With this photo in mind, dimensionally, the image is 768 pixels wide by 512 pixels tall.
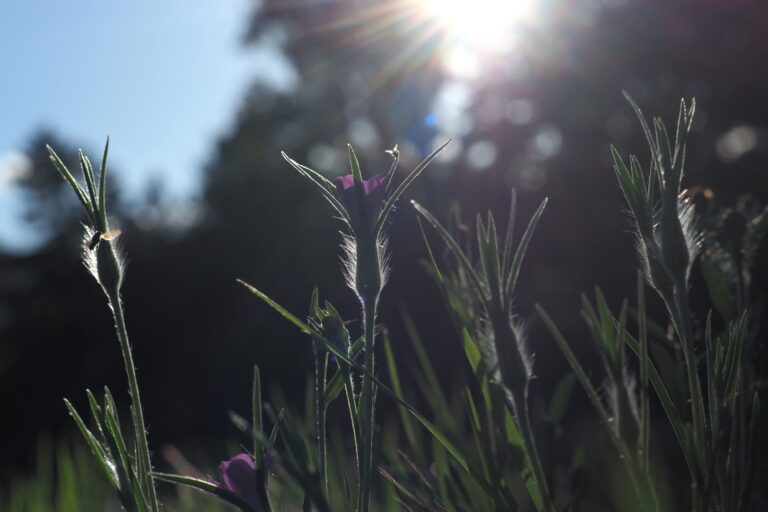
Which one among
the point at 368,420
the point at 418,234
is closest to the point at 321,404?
the point at 368,420

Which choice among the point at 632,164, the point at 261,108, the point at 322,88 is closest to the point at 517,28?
the point at 322,88

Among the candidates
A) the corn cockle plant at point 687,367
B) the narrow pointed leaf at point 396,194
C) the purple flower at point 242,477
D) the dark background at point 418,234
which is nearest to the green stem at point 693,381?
the corn cockle plant at point 687,367

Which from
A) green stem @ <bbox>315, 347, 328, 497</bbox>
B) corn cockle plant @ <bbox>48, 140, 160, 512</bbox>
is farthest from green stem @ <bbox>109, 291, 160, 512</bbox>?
green stem @ <bbox>315, 347, 328, 497</bbox>

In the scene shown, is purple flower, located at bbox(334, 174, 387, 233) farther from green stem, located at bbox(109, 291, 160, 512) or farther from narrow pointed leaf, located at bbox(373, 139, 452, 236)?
green stem, located at bbox(109, 291, 160, 512)

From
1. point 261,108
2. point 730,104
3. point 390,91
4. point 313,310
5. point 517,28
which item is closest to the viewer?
point 313,310

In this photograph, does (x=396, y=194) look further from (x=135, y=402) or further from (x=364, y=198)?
(x=135, y=402)

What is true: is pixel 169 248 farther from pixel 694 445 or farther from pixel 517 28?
pixel 694 445
